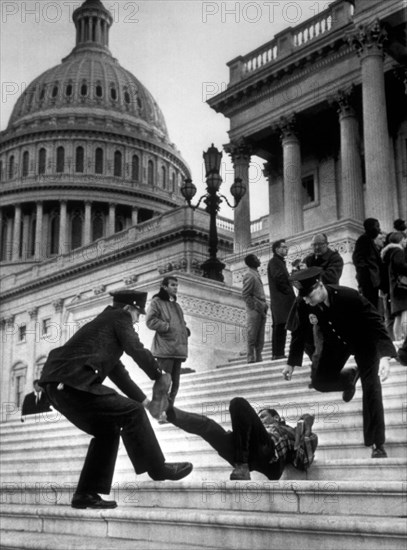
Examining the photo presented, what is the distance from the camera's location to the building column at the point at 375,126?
2506cm

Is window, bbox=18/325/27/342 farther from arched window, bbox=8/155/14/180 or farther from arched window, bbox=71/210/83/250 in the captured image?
arched window, bbox=8/155/14/180

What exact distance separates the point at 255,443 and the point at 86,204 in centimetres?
7236

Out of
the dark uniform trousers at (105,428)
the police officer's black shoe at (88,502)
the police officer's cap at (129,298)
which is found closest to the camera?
the dark uniform trousers at (105,428)

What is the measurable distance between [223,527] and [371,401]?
1.89 meters

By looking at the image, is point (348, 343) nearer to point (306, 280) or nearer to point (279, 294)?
point (306, 280)

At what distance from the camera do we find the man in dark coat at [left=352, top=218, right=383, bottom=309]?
11.1 m

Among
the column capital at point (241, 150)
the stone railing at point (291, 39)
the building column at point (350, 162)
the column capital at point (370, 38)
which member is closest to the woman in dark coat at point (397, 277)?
the column capital at point (370, 38)

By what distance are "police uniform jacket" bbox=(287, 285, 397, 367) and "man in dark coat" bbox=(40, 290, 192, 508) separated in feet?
5.28

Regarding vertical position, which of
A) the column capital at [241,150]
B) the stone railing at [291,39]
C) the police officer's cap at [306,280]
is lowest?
the police officer's cap at [306,280]

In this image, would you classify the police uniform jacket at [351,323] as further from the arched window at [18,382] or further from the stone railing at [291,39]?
the arched window at [18,382]

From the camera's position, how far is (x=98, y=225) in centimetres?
7838

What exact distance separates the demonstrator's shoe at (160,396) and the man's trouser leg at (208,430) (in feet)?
2.03

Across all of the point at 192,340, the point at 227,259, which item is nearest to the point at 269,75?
the point at 227,259

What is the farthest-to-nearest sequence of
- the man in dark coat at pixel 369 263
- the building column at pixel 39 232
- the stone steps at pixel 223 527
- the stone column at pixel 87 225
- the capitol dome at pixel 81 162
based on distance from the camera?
the capitol dome at pixel 81 162, the building column at pixel 39 232, the stone column at pixel 87 225, the man in dark coat at pixel 369 263, the stone steps at pixel 223 527
